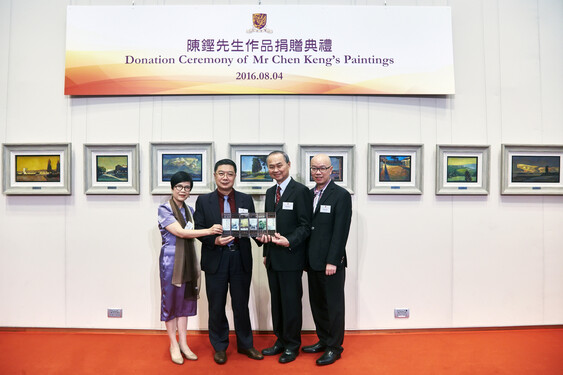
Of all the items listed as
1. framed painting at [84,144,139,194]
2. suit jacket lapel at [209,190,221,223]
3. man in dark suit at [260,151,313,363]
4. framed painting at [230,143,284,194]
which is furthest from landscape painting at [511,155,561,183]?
framed painting at [84,144,139,194]

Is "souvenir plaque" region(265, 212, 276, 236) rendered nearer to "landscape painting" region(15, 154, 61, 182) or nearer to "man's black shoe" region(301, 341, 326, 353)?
"man's black shoe" region(301, 341, 326, 353)

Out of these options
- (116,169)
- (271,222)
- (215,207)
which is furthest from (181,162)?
(271,222)

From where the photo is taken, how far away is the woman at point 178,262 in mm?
2873

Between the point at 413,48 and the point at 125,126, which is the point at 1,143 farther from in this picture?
the point at 413,48

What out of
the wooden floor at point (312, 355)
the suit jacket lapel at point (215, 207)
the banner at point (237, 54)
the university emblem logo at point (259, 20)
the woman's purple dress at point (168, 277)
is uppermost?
the university emblem logo at point (259, 20)

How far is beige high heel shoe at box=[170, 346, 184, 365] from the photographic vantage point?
9.66 ft

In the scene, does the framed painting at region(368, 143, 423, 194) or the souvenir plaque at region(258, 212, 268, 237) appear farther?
the framed painting at region(368, 143, 423, 194)

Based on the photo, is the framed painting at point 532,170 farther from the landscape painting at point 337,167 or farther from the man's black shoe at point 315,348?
the man's black shoe at point 315,348

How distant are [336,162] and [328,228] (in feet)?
3.18

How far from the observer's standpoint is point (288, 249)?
2.92 metres

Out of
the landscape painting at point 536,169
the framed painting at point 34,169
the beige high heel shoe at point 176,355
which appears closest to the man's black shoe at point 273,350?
the beige high heel shoe at point 176,355

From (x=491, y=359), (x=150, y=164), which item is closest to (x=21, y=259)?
(x=150, y=164)

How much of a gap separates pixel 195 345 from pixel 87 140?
2.47 m

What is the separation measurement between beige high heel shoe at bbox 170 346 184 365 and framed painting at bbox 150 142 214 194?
1559 millimetres
